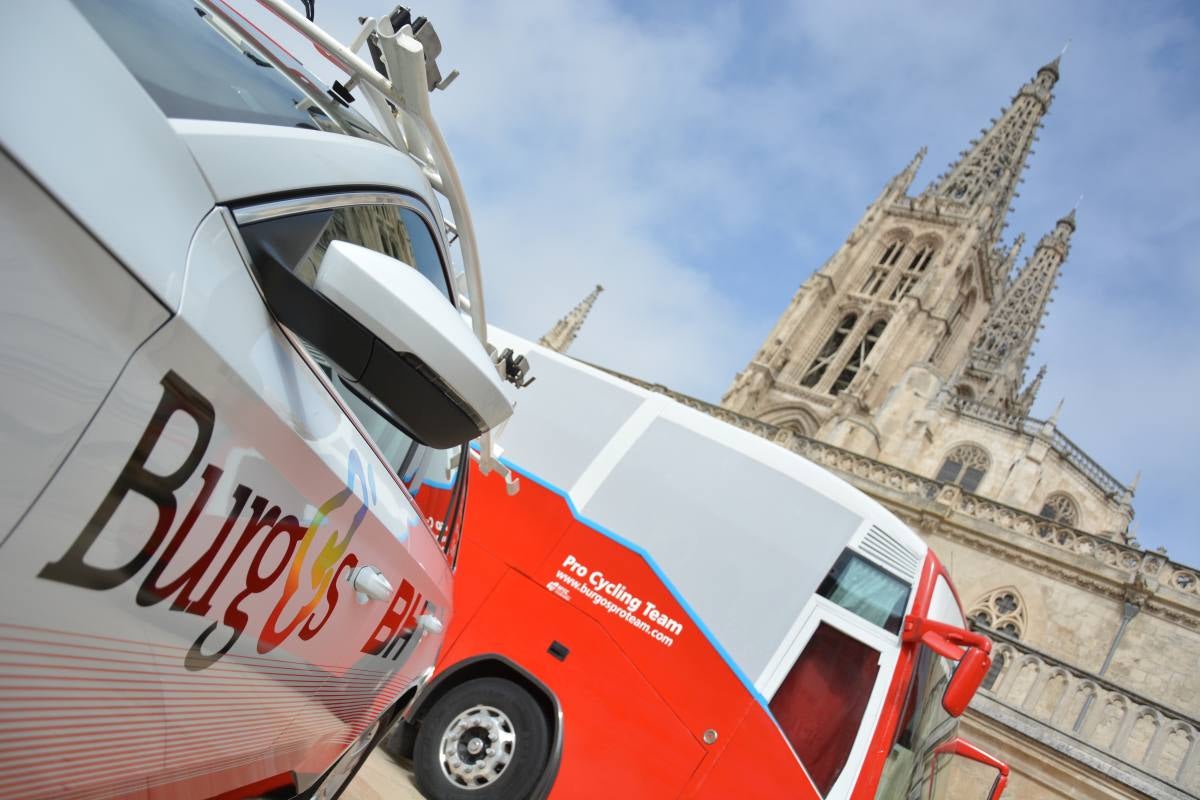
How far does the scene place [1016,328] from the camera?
63.4 m

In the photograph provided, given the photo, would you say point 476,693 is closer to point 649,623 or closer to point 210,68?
point 649,623

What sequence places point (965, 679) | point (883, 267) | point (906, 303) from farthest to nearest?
point (883, 267) < point (906, 303) < point (965, 679)

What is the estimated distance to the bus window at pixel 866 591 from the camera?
16.7 feet

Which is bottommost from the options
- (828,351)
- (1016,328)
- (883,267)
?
(828,351)

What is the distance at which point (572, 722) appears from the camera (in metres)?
5.01

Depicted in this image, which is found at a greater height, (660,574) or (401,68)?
(660,574)

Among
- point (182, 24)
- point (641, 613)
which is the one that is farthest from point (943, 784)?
point (182, 24)

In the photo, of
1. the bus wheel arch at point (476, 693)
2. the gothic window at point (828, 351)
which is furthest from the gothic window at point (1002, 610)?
the gothic window at point (828, 351)

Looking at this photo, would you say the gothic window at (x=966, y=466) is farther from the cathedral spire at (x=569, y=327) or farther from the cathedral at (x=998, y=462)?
the cathedral spire at (x=569, y=327)

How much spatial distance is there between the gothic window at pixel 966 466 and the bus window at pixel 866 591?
99.5ft

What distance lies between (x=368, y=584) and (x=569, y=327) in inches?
1443

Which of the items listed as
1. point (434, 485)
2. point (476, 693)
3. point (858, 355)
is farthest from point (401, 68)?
point (858, 355)

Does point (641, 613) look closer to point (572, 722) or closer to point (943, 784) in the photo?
point (572, 722)

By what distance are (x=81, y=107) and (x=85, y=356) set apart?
12.0 inches
